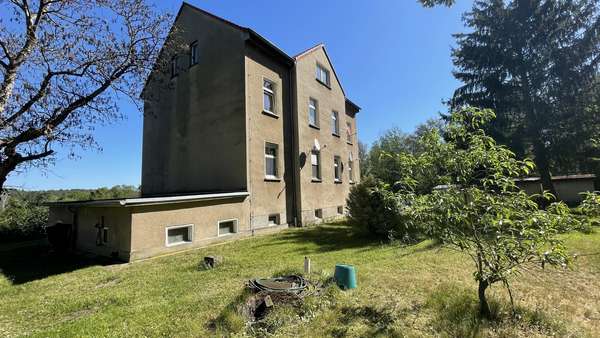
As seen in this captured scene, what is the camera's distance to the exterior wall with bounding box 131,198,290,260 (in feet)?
24.6

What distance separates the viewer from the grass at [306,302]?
3455 mm

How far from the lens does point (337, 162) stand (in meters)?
17.9

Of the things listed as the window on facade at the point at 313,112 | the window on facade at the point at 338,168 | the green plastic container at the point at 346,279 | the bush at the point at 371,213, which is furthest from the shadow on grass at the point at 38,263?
the window on facade at the point at 338,168

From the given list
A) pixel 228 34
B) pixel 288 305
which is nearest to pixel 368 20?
pixel 228 34

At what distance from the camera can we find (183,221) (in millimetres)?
8531

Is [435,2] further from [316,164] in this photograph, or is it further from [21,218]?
[21,218]

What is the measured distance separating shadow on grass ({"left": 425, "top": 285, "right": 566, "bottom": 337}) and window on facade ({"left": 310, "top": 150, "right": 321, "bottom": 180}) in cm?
1111

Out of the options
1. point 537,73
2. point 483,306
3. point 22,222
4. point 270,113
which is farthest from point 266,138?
point 537,73

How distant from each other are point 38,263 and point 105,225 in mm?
1953

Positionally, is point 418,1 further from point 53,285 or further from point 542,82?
point 542,82

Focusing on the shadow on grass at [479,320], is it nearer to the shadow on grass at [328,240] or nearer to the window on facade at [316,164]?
the shadow on grass at [328,240]

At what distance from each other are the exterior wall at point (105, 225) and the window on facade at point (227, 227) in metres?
2.95

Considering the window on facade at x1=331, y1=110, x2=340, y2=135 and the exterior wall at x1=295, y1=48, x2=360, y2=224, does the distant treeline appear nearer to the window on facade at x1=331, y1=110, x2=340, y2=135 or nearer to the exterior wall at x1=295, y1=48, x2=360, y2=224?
the exterior wall at x1=295, y1=48, x2=360, y2=224

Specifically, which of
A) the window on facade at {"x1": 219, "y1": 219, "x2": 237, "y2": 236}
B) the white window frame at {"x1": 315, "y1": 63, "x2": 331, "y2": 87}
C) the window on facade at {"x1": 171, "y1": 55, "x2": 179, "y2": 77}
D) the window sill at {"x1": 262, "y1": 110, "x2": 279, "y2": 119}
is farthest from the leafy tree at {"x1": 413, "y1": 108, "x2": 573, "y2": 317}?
the window on facade at {"x1": 171, "y1": 55, "x2": 179, "y2": 77}
